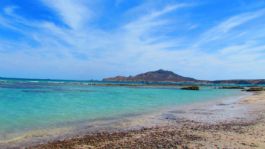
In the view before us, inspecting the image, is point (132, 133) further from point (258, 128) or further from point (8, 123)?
point (8, 123)

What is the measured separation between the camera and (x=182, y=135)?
11.7 meters

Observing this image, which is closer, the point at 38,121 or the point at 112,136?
the point at 112,136

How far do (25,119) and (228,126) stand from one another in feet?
37.0

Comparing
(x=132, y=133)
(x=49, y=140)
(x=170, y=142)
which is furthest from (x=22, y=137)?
(x=170, y=142)

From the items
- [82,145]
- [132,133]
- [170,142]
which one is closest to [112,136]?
[132,133]

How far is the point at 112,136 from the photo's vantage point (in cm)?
1173

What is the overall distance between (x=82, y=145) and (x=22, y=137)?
3.18 m

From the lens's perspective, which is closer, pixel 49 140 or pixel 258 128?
pixel 49 140

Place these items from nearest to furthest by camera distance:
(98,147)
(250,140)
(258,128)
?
(98,147), (250,140), (258,128)

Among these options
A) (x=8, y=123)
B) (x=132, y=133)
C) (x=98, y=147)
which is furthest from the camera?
(x=8, y=123)

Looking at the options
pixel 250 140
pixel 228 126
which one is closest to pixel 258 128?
pixel 228 126

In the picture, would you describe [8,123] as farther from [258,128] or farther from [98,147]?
[258,128]

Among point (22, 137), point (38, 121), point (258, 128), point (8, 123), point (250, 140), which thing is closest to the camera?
point (250, 140)

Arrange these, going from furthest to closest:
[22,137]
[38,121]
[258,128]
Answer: [38,121] < [258,128] < [22,137]
